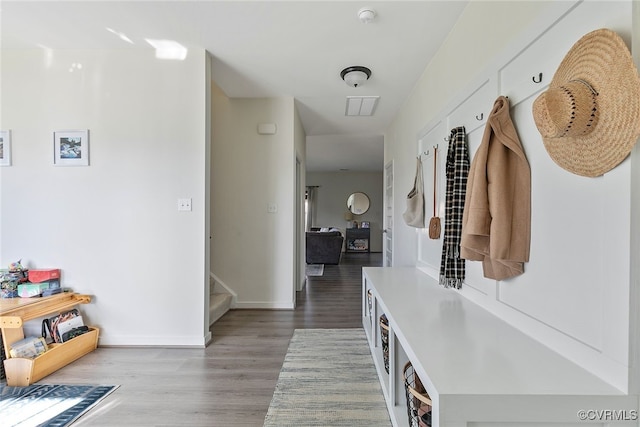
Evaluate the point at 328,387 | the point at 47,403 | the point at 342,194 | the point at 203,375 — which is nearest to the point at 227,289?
the point at 203,375

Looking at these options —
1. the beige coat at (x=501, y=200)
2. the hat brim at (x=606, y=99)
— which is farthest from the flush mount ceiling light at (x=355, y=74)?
the hat brim at (x=606, y=99)

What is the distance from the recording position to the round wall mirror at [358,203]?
31.1ft

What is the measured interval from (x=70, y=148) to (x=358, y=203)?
7.80 m

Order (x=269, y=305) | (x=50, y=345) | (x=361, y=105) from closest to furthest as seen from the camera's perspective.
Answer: (x=50, y=345) < (x=269, y=305) < (x=361, y=105)

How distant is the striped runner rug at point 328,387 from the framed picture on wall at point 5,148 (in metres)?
2.84

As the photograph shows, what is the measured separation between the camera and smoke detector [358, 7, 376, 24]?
1917 millimetres

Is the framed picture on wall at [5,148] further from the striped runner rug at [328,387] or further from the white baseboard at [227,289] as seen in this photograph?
the striped runner rug at [328,387]

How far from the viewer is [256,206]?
354 cm

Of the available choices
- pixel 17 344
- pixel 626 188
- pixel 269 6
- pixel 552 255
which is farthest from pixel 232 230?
pixel 626 188

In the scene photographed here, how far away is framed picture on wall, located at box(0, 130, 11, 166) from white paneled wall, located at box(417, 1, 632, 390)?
3580 millimetres

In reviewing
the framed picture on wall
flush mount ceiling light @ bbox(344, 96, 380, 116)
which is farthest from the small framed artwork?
flush mount ceiling light @ bbox(344, 96, 380, 116)

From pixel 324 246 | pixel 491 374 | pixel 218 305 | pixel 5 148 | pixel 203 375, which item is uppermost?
pixel 5 148

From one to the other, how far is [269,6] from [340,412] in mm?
2486

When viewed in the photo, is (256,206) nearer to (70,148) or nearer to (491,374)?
(70,148)
